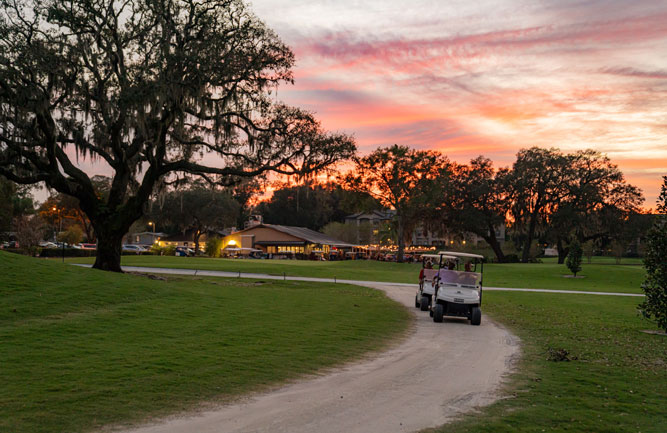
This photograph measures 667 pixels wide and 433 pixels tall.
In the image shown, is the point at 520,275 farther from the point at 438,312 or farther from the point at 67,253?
the point at 67,253

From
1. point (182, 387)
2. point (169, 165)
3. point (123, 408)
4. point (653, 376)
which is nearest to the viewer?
point (123, 408)

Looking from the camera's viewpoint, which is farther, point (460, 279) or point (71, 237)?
point (71, 237)

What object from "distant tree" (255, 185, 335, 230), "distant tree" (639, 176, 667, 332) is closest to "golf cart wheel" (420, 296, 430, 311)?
"distant tree" (639, 176, 667, 332)

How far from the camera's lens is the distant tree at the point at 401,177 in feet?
222

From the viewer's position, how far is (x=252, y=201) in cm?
12025

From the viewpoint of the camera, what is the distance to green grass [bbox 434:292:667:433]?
777 centimetres

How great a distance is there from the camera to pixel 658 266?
1747 cm

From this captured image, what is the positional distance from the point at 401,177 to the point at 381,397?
59813 millimetres

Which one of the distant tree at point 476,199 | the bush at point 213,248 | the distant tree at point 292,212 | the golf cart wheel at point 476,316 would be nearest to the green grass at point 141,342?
the golf cart wheel at point 476,316

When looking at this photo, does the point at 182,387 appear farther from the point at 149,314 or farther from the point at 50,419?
the point at 149,314

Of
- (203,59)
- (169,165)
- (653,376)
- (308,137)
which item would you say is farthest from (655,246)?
(169,165)

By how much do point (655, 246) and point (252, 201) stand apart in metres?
107

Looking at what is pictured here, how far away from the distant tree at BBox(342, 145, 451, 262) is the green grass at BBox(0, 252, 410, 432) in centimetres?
4425

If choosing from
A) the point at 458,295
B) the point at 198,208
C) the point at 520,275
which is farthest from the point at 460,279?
the point at 198,208
